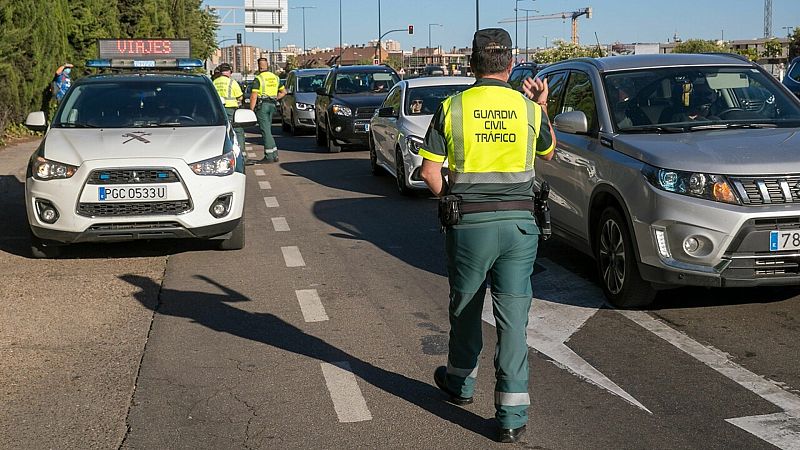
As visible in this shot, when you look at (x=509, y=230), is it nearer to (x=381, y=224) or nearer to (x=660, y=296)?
(x=660, y=296)

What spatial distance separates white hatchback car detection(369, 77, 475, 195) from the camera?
13062 mm

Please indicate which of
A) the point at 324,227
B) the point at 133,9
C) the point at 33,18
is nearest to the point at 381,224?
the point at 324,227

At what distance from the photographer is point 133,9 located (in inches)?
1549

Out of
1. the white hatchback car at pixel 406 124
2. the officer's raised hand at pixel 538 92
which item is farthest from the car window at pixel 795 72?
the officer's raised hand at pixel 538 92

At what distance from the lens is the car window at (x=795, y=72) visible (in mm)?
23330

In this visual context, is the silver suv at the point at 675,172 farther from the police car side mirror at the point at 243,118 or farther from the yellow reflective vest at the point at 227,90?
the yellow reflective vest at the point at 227,90

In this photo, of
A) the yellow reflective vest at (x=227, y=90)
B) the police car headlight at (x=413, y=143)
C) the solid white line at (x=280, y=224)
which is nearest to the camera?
the solid white line at (x=280, y=224)

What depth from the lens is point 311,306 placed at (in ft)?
24.0

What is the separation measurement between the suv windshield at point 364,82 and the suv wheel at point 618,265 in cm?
1439

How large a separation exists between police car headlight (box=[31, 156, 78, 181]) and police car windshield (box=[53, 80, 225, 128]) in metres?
0.95

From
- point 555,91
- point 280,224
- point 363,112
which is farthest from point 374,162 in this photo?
point 555,91

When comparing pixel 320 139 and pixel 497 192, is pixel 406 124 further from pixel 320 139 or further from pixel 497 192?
pixel 320 139

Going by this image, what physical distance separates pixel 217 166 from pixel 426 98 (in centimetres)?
585

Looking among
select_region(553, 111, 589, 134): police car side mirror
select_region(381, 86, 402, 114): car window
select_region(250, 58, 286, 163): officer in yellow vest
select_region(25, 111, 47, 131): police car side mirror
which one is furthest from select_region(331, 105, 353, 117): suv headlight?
select_region(553, 111, 589, 134): police car side mirror
